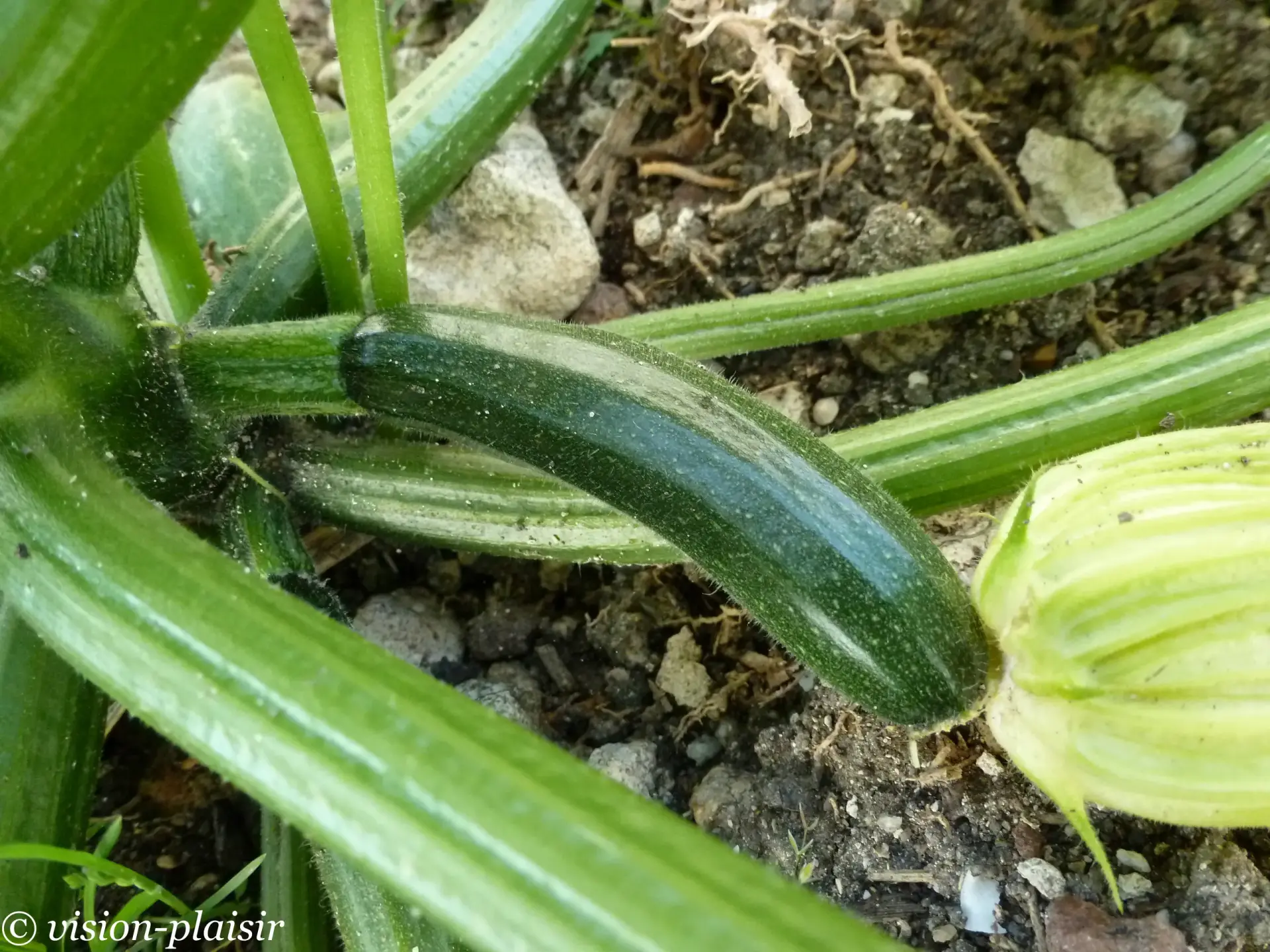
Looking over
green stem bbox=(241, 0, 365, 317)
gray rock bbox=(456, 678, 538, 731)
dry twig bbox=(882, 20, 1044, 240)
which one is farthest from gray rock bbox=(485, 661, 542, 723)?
dry twig bbox=(882, 20, 1044, 240)

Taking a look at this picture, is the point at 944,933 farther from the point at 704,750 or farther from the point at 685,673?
the point at 685,673

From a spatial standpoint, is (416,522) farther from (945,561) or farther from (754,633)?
(945,561)

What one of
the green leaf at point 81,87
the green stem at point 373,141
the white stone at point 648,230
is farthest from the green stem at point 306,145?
the white stone at point 648,230

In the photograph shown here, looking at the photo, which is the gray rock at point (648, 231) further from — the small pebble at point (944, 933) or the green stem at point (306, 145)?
the small pebble at point (944, 933)

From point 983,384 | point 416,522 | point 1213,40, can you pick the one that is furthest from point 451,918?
point 1213,40

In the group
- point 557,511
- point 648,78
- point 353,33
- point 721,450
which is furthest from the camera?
point 648,78

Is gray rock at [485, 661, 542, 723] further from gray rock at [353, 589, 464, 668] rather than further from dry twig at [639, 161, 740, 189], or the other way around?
dry twig at [639, 161, 740, 189]
